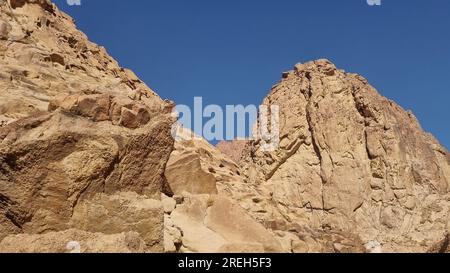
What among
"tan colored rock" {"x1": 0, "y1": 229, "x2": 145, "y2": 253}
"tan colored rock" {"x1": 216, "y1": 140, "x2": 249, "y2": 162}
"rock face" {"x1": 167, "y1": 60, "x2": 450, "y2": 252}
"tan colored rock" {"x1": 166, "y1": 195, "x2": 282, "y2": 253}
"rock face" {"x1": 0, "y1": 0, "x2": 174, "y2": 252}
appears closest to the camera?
"tan colored rock" {"x1": 0, "y1": 229, "x2": 145, "y2": 253}

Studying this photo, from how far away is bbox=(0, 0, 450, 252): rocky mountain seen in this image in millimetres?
8555

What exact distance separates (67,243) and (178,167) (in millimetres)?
7820

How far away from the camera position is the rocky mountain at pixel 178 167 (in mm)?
8555

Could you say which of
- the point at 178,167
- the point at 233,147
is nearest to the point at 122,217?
the point at 178,167

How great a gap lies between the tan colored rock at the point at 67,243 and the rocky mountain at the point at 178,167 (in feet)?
0.07

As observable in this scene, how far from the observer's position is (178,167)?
48.6 feet

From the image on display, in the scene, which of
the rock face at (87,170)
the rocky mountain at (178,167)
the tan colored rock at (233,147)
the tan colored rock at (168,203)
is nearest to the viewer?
the rock face at (87,170)

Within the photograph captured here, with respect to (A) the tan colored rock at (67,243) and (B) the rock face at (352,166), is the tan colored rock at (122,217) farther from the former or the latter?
(B) the rock face at (352,166)

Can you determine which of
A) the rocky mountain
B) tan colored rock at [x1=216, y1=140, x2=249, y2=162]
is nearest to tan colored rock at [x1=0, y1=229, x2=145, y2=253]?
the rocky mountain

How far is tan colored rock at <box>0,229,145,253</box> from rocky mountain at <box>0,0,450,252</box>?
0.8 inches

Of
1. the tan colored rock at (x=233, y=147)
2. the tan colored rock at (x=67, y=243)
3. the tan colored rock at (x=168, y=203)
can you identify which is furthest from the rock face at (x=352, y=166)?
the tan colored rock at (x=233, y=147)

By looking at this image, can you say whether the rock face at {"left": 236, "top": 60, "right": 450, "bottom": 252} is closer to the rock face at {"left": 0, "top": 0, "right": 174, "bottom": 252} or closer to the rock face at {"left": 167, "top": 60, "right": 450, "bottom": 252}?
the rock face at {"left": 167, "top": 60, "right": 450, "bottom": 252}

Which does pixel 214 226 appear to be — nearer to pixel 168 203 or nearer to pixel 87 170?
pixel 168 203

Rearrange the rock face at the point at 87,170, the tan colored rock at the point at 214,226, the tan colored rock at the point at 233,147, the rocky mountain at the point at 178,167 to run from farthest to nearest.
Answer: the tan colored rock at the point at 233,147
the tan colored rock at the point at 214,226
the rocky mountain at the point at 178,167
the rock face at the point at 87,170
